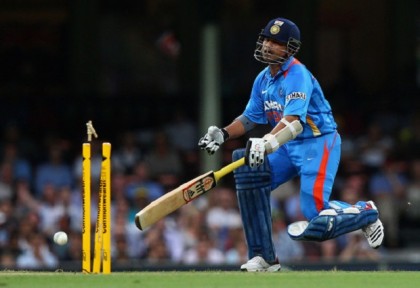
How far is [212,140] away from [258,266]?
914 millimetres

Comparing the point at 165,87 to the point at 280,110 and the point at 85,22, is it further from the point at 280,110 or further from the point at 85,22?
the point at 280,110

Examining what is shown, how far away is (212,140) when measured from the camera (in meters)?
9.66

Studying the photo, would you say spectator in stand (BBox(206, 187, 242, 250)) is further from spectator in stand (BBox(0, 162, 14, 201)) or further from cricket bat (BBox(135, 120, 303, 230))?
cricket bat (BBox(135, 120, 303, 230))

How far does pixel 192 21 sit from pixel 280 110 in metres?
9.74

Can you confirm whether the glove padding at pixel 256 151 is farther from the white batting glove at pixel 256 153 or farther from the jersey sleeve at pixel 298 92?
the jersey sleeve at pixel 298 92

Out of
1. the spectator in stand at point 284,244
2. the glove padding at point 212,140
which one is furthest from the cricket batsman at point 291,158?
the spectator in stand at point 284,244

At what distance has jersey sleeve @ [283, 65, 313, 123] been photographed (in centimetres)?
919

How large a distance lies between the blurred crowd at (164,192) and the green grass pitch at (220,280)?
4.64m

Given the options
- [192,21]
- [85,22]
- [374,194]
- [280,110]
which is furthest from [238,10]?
[280,110]

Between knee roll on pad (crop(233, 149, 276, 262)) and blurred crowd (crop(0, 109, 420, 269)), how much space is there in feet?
14.1

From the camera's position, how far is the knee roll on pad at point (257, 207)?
31.3ft

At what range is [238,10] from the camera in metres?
19.4

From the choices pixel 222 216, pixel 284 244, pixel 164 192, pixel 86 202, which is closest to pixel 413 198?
pixel 284 244

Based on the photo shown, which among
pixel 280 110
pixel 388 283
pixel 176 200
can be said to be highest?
pixel 280 110
